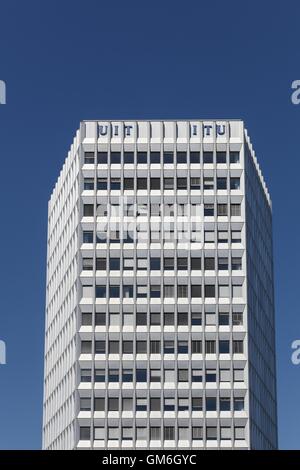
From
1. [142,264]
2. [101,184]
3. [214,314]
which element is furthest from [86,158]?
[214,314]

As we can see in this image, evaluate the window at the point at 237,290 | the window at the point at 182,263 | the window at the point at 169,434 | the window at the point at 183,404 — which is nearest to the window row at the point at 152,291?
the window at the point at 237,290

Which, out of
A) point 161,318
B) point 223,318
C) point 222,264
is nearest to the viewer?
point 161,318

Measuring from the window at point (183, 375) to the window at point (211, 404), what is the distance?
12.9 feet

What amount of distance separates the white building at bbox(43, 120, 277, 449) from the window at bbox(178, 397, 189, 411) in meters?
0.13

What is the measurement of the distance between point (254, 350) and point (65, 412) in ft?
91.9

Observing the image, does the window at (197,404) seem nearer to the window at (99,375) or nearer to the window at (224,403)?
the window at (224,403)

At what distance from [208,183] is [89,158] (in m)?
17.5

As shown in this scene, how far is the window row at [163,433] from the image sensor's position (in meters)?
141

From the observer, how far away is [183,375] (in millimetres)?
144750

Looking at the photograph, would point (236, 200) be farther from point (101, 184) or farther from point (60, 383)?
point (60, 383)

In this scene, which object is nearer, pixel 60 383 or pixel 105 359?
pixel 105 359

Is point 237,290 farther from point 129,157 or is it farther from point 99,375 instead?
point 129,157

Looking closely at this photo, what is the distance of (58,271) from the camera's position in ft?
537

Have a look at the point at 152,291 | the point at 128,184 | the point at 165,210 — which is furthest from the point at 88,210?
the point at 152,291
